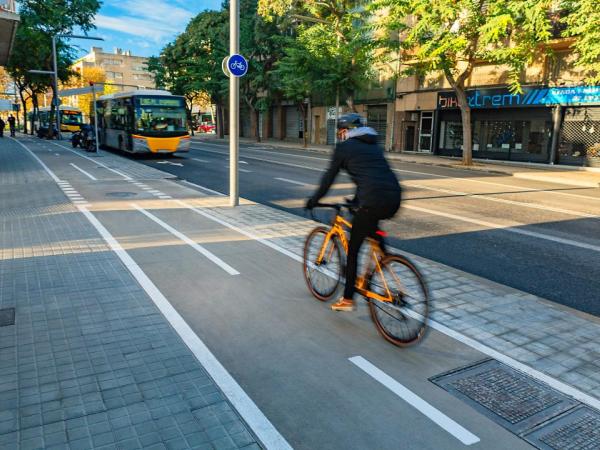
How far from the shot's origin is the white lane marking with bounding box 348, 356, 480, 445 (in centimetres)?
307

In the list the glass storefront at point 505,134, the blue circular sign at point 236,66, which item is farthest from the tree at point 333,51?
the blue circular sign at point 236,66

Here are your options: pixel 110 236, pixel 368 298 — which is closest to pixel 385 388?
pixel 368 298

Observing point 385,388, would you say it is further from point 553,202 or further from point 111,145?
point 111,145

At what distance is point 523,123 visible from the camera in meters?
26.3

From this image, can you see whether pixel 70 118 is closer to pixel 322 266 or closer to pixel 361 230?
pixel 322 266

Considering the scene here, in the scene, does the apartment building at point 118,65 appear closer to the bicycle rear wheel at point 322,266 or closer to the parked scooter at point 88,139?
the parked scooter at point 88,139

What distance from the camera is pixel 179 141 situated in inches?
906

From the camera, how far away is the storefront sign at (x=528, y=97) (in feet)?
75.3

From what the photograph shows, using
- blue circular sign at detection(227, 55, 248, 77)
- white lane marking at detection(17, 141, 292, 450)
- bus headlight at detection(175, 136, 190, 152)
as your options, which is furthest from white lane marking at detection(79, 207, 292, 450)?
bus headlight at detection(175, 136, 190, 152)

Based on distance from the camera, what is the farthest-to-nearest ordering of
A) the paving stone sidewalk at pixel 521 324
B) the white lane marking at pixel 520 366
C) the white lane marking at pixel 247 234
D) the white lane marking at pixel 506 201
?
the white lane marking at pixel 506 201 → the white lane marking at pixel 247 234 → the paving stone sidewalk at pixel 521 324 → the white lane marking at pixel 520 366

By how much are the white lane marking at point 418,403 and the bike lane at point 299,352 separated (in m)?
0.04

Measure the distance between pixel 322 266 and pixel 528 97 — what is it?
24.5 meters

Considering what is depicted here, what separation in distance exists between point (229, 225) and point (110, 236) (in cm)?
211

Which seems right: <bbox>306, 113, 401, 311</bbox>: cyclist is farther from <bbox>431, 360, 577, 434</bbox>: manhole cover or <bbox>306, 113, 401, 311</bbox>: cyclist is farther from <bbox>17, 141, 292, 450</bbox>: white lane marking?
<bbox>17, 141, 292, 450</bbox>: white lane marking
